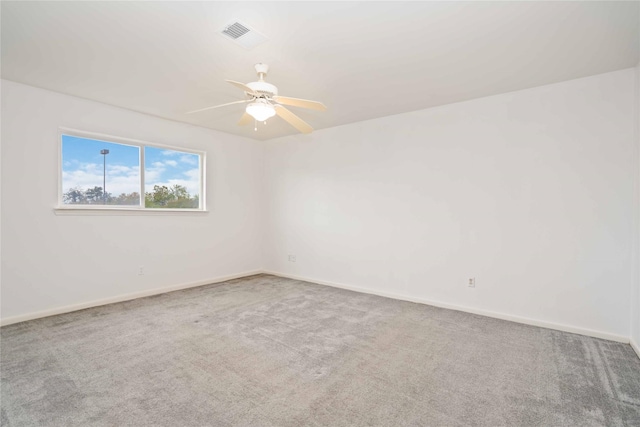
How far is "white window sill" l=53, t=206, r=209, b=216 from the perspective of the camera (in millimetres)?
3531

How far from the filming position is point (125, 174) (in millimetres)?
4129

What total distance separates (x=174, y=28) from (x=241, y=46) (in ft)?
1.58

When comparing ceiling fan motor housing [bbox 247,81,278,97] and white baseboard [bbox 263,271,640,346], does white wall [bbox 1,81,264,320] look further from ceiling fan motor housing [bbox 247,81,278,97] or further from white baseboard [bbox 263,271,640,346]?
ceiling fan motor housing [bbox 247,81,278,97]

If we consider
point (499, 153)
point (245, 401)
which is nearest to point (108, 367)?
point (245, 401)

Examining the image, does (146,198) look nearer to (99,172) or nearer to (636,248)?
(99,172)

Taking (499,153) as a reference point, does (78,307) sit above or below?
below

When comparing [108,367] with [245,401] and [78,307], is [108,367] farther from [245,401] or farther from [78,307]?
[78,307]

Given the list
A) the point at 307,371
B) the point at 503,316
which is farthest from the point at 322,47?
the point at 503,316

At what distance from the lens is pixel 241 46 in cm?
242

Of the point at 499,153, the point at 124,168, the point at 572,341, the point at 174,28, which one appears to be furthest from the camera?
the point at 124,168

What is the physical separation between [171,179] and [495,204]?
14.6 ft

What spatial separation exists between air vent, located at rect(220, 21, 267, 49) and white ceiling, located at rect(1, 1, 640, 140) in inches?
2.0

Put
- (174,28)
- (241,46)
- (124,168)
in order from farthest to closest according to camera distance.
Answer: (124,168)
(241,46)
(174,28)

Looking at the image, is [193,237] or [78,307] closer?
[78,307]
